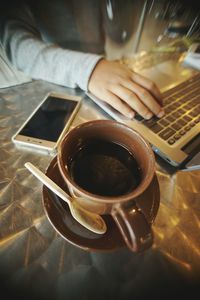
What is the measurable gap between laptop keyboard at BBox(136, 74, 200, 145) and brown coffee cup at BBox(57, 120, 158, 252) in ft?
0.30

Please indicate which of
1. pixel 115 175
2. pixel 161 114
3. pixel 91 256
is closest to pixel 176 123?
pixel 161 114

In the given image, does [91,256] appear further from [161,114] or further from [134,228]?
[161,114]

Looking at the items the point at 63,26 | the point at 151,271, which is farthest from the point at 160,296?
the point at 63,26

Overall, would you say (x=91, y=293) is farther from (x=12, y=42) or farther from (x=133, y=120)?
(x=12, y=42)

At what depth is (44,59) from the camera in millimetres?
412

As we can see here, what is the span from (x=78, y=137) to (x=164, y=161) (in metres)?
0.16

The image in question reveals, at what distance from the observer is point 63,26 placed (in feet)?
1.85

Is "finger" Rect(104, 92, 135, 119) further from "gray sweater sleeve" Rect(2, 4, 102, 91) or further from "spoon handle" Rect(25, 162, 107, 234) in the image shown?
"spoon handle" Rect(25, 162, 107, 234)

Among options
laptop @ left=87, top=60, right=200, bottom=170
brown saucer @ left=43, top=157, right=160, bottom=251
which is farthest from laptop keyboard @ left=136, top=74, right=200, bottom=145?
brown saucer @ left=43, top=157, right=160, bottom=251

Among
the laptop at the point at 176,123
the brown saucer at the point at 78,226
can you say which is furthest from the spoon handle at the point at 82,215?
the laptop at the point at 176,123

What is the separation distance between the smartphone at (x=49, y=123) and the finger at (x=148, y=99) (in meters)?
0.13

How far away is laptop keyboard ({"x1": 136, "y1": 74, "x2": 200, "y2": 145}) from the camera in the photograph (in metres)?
0.31

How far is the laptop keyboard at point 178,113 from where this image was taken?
313 mm

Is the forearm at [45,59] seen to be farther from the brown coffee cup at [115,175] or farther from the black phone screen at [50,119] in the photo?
the brown coffee cup at [115,175]
